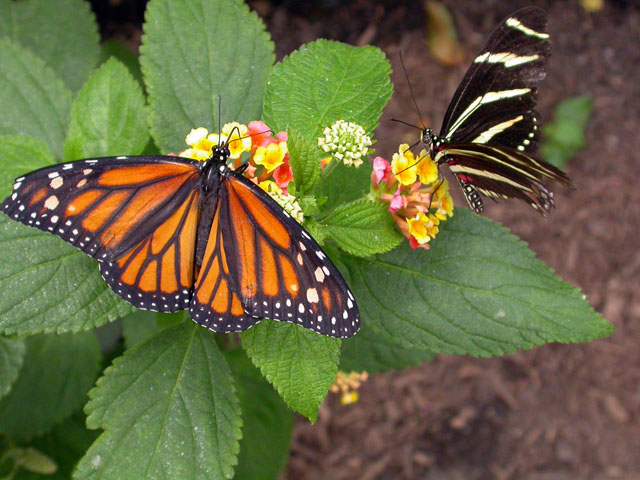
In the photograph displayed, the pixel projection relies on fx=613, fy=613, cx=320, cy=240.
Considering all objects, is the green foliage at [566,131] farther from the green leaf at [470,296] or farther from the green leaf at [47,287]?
the green leaf at [47,287]

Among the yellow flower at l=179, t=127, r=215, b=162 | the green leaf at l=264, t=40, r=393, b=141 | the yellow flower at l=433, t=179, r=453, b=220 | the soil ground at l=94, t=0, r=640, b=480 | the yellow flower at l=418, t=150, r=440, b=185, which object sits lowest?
the soil ground at l=94, t=0, r=640, b=480

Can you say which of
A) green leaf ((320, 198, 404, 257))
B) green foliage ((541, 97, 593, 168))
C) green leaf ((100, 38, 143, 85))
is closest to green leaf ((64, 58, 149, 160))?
green leaf ((320, 198, 404, 257))

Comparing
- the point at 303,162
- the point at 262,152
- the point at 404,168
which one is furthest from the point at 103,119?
the point at 404,168

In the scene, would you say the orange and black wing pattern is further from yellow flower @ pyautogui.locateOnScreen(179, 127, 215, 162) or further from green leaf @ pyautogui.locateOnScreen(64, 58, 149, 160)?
green leaf @ pyautogui.locateOnScreen(64, 58, 149, 160)

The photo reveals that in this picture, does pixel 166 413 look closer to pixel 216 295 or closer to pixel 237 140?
pixel 216 295

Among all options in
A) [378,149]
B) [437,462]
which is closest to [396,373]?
[437,462]

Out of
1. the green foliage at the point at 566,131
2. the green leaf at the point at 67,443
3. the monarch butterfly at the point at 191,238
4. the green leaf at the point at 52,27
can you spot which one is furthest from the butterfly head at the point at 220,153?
the green foliage at the point at 566,131
